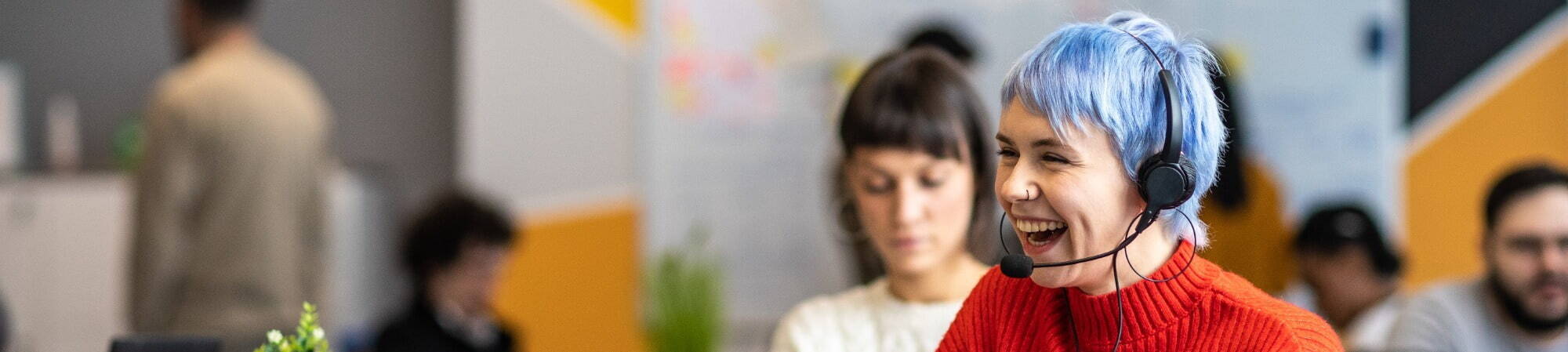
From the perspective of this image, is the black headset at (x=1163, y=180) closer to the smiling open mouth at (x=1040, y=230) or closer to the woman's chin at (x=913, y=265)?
the smiling open mouth at (x=1040, y=230)

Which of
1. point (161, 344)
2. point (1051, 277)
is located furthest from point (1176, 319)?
point (161, 344)

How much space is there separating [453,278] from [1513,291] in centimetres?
Result: 209

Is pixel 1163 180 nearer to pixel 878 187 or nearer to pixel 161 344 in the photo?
pixel 878 187

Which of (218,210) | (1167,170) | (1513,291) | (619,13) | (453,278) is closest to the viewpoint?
(1167,170)

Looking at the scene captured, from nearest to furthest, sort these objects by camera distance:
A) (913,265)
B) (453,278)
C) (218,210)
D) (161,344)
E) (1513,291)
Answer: (161,344) → (913,265) → (1513,291) → (218,210) → (453,278)

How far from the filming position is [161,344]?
4.09 feet

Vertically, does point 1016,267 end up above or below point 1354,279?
above

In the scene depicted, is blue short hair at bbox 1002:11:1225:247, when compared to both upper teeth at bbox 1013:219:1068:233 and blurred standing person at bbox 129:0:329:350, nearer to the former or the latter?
upper teeth at bbox 1013:219:1068:233

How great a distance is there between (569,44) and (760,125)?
2.04 ft

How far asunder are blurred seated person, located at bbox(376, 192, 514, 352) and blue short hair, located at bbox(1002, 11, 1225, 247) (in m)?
2.14

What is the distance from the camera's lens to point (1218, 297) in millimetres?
1051

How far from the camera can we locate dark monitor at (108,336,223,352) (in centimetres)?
124

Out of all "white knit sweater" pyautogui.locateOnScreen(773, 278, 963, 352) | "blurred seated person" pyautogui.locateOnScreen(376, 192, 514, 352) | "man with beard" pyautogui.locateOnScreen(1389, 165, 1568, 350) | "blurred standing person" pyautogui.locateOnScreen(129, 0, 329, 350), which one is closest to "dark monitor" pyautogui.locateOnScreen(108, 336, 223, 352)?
"white knit sweater" pyautogui.locateOnScreen(773, 278, 963, 352)

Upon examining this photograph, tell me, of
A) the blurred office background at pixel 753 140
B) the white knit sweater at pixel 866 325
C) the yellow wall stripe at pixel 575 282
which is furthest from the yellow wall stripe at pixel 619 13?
the white knit sweater at pixel 866 325
